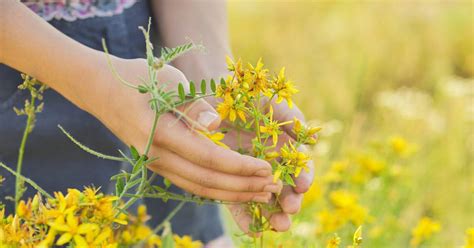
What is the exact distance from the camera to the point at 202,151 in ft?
2.64

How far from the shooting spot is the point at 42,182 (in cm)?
110

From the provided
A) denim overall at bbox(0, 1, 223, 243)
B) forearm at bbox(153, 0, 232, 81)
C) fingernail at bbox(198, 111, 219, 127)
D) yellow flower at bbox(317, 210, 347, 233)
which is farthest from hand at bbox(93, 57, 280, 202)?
yellow flower at bbox(317, 210, 347, 233)

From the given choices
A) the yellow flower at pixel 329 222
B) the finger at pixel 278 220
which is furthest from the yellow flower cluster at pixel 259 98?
the yellow flower at pixel 329 222

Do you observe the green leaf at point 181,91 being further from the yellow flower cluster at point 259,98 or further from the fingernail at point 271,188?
the fingernail at point 271,188

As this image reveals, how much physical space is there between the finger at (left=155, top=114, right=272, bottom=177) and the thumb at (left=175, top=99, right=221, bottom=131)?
14 millimetres

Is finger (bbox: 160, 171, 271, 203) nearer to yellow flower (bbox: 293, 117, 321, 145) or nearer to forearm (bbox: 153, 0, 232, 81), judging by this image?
yellow flower (bbox: 293, 117, 321, 145)

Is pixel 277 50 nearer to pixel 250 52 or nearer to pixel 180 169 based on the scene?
pixel 250 52

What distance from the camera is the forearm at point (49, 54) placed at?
83cm

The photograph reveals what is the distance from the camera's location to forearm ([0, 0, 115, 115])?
0.83m

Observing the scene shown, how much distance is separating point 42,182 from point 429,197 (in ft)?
5.44

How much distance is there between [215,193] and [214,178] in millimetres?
42

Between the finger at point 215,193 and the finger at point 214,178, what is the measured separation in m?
0.02

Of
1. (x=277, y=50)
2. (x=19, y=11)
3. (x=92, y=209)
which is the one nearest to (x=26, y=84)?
(x=19, y=11)

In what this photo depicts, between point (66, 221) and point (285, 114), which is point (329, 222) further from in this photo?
point (66, 221)
